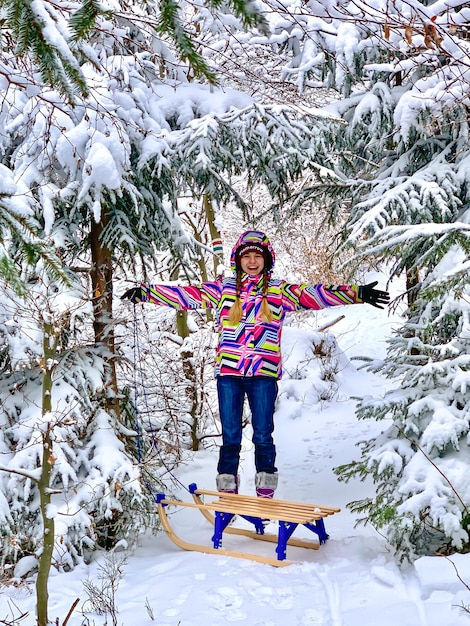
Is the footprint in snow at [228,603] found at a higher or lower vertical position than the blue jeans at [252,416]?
lower

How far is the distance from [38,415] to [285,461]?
3.41 m

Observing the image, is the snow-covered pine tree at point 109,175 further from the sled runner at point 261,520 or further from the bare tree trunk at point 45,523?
the bare tree trunk at point 45,523

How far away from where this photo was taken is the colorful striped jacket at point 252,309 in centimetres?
471

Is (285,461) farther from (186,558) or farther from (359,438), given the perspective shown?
(186,558)

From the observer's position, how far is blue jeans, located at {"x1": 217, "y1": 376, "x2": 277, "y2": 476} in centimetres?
474

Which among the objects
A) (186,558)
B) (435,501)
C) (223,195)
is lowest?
(186,558)

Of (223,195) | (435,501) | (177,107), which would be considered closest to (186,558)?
(435,501)

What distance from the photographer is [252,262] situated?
15.8 feet

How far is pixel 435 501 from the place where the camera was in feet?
11.0

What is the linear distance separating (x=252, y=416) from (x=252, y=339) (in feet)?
1.86

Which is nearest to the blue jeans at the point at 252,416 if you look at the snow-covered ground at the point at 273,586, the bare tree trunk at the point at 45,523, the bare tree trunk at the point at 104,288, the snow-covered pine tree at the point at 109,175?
the snow-covered ground at the point at 273,586

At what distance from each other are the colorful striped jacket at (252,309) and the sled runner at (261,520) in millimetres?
918

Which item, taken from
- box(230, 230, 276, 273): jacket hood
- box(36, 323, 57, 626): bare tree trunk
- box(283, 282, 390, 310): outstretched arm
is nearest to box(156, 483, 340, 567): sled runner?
box(283, 282, 390, 310): outstretched arm

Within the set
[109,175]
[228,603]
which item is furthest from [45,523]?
[109,175]
